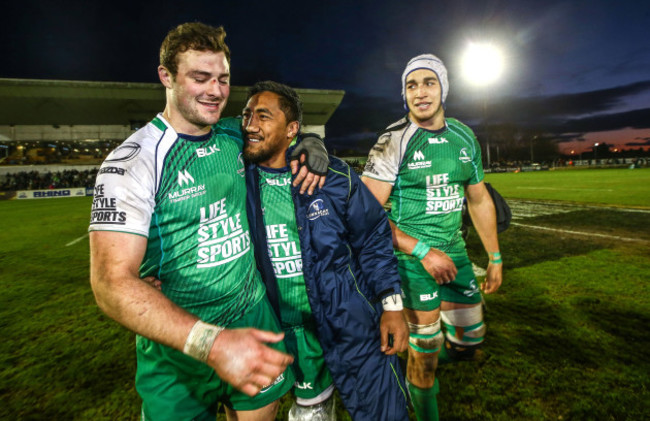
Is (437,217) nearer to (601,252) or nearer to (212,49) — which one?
(212,49)

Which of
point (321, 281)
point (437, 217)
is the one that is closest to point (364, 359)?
point (321, 281)

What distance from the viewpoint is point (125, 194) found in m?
1.38

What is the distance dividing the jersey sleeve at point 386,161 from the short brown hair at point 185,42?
1.42 m

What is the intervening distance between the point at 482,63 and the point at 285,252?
42.2m

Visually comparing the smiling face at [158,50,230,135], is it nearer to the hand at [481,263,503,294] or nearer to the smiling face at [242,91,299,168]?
the smiling face at [242,91,299,168]

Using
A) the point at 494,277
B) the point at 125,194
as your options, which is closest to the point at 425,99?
the point at 494,277

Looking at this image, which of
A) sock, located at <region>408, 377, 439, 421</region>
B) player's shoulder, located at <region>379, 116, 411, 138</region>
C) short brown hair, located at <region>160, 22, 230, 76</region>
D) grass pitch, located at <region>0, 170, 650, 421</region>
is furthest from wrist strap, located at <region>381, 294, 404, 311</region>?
short brown hair, located at <region>160, 22, 230, 76</region>

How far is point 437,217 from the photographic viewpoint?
2.56 meters

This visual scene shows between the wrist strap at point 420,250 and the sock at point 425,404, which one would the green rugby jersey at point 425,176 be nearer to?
the wrist strap at point 420,250

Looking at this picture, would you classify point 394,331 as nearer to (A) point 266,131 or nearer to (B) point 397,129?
(A) point 266,131

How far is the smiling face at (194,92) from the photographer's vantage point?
1.76 m

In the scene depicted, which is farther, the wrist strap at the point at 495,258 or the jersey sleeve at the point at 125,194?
the wrist strap at the point at 495,258

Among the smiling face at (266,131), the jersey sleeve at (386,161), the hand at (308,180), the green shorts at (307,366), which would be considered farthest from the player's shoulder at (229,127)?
the green shorts at (307,366)

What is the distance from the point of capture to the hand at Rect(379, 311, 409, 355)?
73.8 inches
